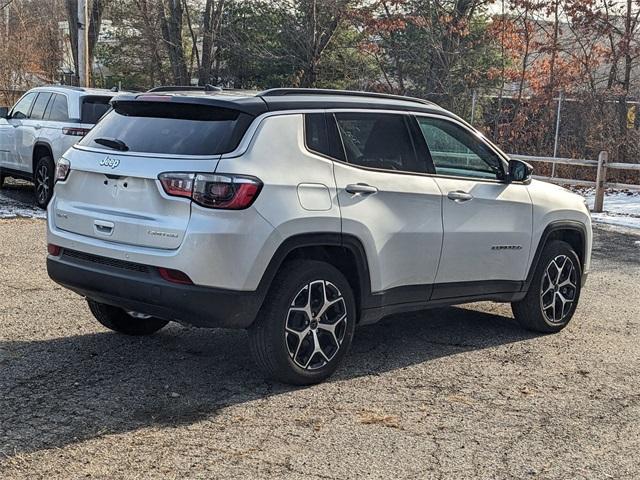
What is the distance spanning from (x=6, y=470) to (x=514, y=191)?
166 inches

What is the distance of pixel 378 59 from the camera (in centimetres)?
2256

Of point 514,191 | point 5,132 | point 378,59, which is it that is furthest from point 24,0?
point 514,191

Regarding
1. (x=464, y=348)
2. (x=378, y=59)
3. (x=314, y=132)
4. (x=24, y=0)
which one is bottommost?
(x=464, y=348)

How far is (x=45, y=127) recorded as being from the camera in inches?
503

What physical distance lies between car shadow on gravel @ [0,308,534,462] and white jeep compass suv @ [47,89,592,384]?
0.96 ft

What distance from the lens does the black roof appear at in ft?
16.7

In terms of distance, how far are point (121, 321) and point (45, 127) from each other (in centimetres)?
755

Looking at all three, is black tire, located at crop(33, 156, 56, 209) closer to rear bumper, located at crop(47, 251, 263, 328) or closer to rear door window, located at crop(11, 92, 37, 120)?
rear door window, located at crop(11, 92, 37, 120)

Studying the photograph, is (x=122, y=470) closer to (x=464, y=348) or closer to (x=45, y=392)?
(x=45, y=392)

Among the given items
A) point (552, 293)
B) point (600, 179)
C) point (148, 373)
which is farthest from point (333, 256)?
point (600, 179)

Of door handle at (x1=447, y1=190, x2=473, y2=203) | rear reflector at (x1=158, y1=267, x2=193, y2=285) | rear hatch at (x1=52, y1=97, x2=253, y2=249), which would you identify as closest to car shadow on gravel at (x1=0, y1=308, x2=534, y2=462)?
rear reflector at (x1=158, y1=267, x2=193, y2=285)

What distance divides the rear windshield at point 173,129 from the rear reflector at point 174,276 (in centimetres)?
70

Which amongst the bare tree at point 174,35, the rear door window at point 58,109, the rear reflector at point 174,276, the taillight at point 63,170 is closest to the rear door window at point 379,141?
the rear reflector at point 174,276

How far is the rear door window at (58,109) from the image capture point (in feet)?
41.1
